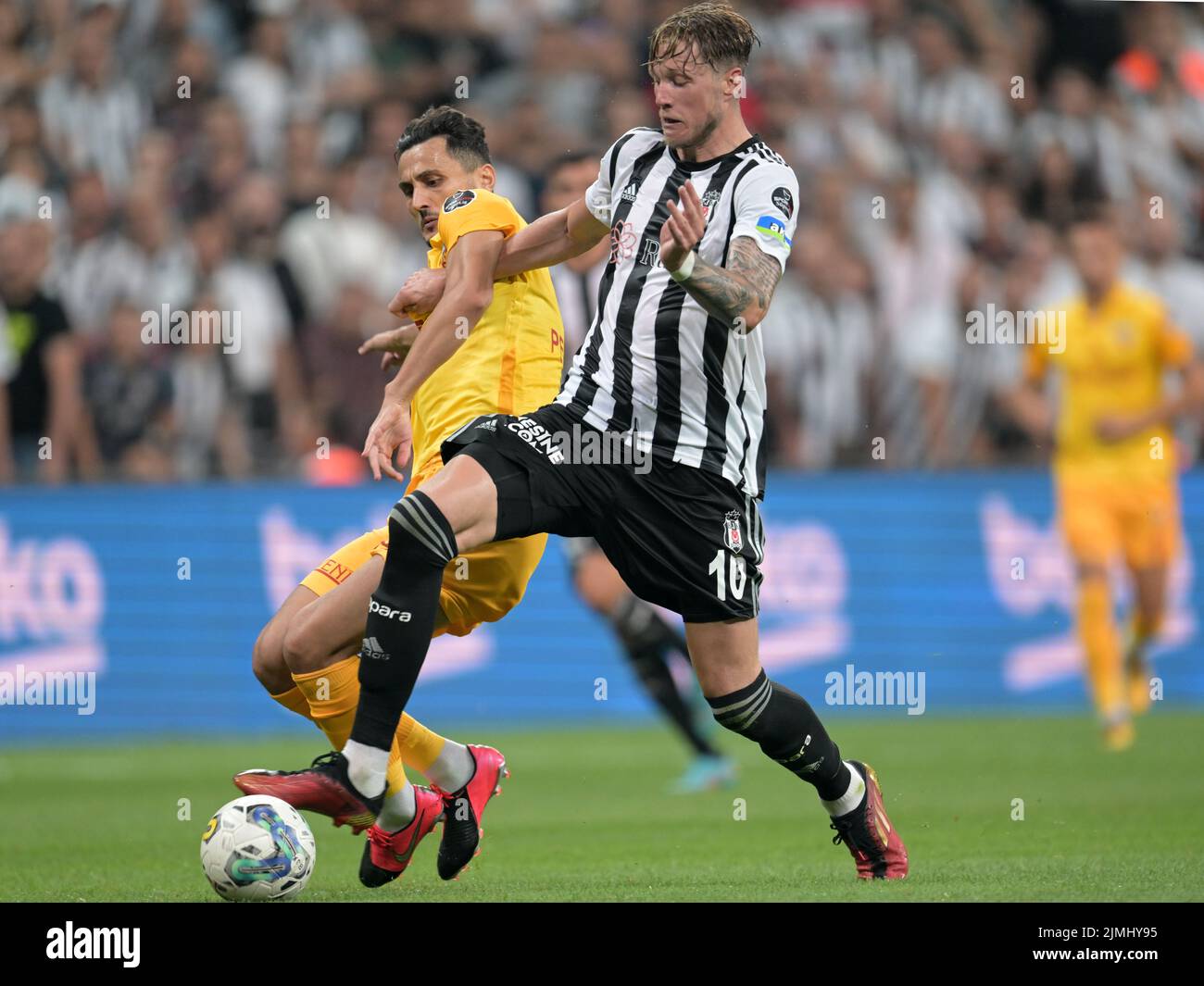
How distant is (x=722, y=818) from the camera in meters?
8.00

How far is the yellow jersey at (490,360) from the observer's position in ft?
20.0

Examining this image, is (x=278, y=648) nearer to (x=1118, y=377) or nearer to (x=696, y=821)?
(x=696, y=821)

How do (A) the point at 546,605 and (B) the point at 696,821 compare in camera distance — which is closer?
(B) the point at 696,821

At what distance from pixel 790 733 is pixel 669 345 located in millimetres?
1280

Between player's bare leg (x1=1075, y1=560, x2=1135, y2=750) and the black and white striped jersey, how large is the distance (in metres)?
6.17

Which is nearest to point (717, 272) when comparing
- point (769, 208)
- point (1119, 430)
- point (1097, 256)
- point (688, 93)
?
point (769, 208)

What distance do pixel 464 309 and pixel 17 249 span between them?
689 centimetres

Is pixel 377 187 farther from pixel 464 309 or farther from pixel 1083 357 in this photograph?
pixel 464 309

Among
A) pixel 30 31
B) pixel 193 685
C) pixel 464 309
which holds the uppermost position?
pixel 30 31

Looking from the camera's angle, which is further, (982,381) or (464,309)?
(982,381)

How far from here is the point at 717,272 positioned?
16.4ft
